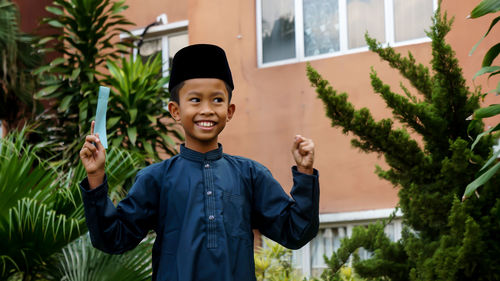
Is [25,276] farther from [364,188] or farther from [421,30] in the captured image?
[421,30]

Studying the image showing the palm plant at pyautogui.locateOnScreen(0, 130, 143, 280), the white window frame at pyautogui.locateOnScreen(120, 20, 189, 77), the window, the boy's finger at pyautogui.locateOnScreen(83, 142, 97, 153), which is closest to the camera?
the boy's finger at pyautogui.locateOnScreen(83, 142, 97, 153)

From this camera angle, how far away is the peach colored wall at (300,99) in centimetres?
923

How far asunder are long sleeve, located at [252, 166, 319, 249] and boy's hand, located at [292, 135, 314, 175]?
25 mm

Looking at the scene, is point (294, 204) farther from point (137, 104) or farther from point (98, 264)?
point (137, 104)

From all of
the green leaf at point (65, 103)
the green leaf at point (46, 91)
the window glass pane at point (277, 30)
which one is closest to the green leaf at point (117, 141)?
the green leaf at point (65, 103)

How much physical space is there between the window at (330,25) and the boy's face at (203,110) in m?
6.61

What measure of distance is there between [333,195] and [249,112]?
1.52 m

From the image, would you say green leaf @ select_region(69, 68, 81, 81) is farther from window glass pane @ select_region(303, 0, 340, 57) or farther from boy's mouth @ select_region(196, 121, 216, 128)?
boy's mouth @ select_region(196, 121, 216, 128)

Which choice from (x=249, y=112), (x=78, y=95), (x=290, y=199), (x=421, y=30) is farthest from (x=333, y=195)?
(x=290, y=199)

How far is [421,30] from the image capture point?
380 inches

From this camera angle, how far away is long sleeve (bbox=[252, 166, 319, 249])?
311cm

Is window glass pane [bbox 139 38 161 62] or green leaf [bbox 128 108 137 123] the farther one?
window glass pane [bbox 139 38 161 62]

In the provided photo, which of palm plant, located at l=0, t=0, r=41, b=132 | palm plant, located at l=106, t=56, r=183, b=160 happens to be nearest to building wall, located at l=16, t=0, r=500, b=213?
palm plant, located at l=106, t=56, r=183, b=160

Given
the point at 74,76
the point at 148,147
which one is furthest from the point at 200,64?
the point at 74,76
